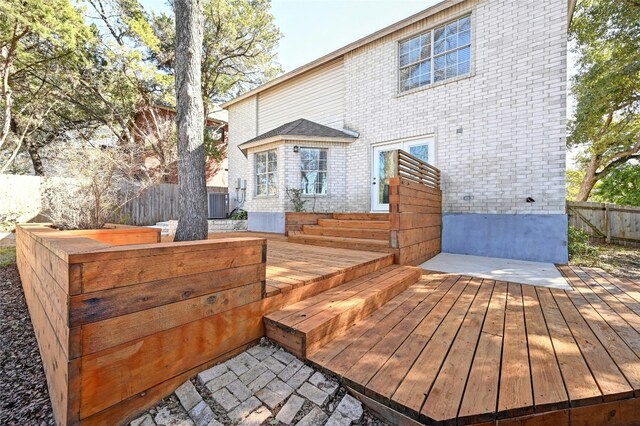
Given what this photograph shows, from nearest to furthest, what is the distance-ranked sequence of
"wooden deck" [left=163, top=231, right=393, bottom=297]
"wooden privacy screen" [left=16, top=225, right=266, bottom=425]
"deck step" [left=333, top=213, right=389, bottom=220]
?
1. "wooden privacy screen" [left=16, top=225, right=266, bottom=425]
2. "wooden deck" [left=163, top=231, right=393, bottom=297]
3. "deck step" [left=333, top=213, right=389, bottom=220]

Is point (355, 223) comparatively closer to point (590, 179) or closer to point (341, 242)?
point (341, 242)

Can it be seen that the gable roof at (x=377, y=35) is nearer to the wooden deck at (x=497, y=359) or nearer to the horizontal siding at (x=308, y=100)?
the horizontal siding at (x=308, y=100)

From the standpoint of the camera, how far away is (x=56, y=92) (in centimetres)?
1032

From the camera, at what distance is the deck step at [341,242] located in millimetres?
4371

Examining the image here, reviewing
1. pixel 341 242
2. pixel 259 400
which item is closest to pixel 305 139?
pixel 341 242

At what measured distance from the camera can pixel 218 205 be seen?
11.1 metres

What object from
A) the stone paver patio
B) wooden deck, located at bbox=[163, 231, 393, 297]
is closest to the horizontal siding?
wooden deck, located at bbox=[163, 231, 393, 297]

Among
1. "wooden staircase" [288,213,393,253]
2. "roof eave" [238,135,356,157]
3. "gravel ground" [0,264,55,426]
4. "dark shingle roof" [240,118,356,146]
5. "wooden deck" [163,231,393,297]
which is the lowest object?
"gravel ground" [0,264,55,426]

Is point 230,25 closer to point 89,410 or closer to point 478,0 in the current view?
point 478,0

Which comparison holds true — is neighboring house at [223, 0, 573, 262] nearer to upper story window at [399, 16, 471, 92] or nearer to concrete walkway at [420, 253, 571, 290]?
upper story window at [399, 16, 471, 92]

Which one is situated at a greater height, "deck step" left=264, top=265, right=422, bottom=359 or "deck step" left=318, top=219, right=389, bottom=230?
"deck step" left=318, top=219, right=389, bottom=230

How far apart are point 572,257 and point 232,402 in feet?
Answer: 23.0

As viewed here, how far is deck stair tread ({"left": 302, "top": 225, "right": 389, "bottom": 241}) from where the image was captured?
4.83m

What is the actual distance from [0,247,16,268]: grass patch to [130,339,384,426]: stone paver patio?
6511mm
